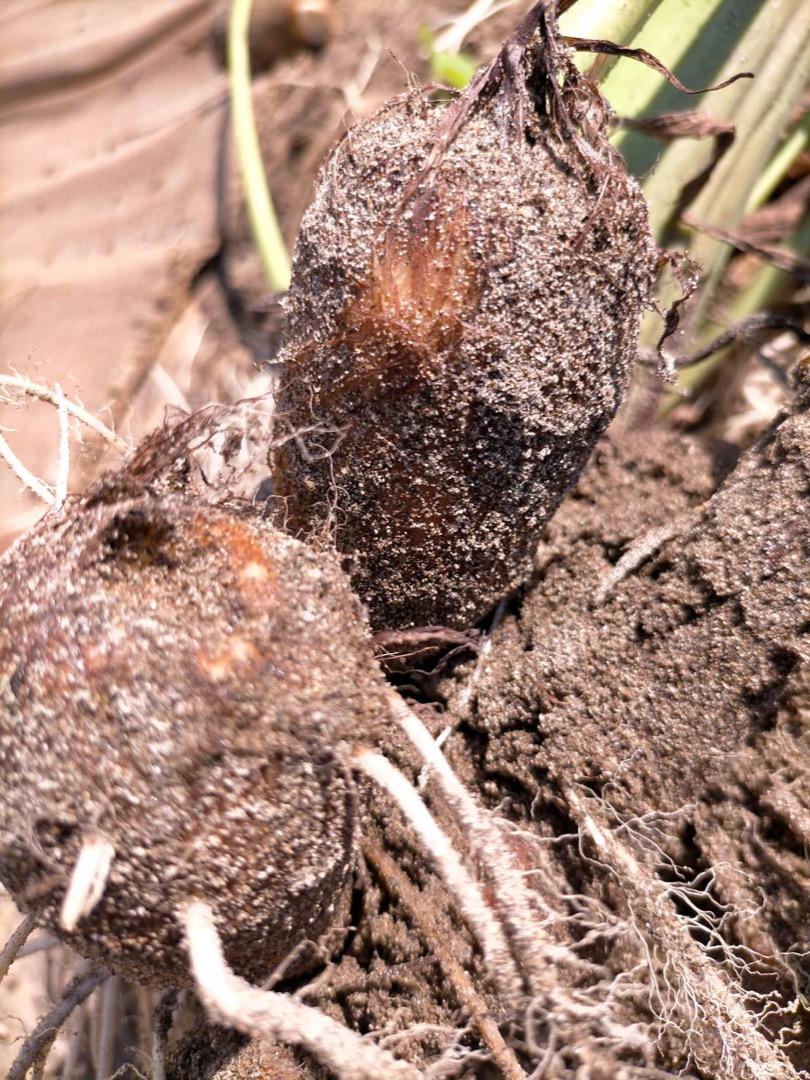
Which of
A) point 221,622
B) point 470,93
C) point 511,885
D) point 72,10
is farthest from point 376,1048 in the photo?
point 72,10

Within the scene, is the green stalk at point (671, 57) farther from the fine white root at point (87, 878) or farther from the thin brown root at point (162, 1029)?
the thin brown root at point (162, 1029)

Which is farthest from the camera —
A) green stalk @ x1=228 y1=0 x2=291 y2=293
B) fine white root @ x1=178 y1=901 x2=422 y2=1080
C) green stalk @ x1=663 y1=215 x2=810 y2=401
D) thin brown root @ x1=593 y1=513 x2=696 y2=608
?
green stalk @ x1=228 y1=0 x2=291 y2=293

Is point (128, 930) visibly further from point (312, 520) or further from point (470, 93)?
point (470, 93)

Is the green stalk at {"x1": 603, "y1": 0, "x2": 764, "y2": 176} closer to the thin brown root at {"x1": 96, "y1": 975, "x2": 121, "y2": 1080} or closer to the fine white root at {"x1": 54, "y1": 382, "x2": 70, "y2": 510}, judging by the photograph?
the fine white root at {"x1": 54, "y1": 382, "x2": 70, "y2": 510}

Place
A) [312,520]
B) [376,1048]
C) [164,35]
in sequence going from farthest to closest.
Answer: [164,35], [312,520], [376,1048]

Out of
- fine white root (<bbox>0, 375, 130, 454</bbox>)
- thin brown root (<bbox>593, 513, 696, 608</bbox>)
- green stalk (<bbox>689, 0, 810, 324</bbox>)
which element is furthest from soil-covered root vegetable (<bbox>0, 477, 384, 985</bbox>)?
green stalk (<bbox>689, 0, 810, 324</bbox>)

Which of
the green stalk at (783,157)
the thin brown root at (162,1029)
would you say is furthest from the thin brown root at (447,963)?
the green stalk at (783,157)
